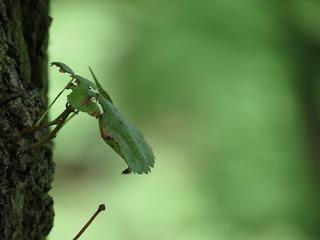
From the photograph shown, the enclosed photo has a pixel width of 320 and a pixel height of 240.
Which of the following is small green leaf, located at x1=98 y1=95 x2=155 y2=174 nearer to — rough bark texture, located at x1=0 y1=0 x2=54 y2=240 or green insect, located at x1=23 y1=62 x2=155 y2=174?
green insect, located at x1=23 y1=62 x2=155 y2=174

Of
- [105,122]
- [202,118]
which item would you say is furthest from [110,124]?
[202,118]

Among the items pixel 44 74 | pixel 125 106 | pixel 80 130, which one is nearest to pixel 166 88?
pixel 125 106

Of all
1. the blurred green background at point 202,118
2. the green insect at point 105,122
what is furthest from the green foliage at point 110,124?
the blurred green background at point 202,118

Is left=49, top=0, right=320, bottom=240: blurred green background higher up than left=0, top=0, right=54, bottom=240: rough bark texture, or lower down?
higher up

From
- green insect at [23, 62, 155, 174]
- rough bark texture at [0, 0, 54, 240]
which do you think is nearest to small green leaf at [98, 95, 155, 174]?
green insect at [23, 62, 155, 174]

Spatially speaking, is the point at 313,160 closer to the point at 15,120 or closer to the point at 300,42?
the point at 300,42

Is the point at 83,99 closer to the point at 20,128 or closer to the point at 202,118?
the point at 20,128
